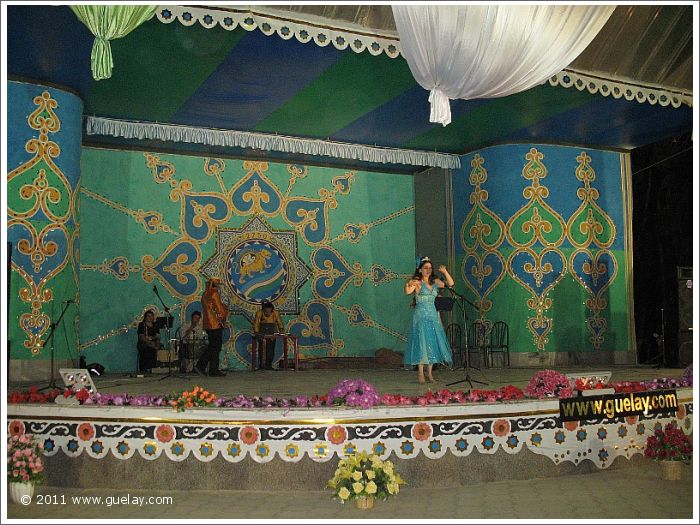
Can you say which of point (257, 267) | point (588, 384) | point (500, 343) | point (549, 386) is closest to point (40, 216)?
point (257, 267)

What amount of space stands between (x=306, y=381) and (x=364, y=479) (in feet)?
11.4

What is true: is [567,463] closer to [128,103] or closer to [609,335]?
[609,335]

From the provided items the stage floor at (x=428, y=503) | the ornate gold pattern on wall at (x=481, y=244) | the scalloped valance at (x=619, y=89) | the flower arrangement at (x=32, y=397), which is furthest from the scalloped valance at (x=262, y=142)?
the stage floor at (x=428, y=503)

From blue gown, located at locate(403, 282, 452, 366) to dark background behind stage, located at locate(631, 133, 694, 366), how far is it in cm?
399

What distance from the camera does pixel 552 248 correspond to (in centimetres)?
1102

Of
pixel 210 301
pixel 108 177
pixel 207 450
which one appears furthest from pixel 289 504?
pixel 108 177

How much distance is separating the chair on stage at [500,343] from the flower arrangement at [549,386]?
14.6 ft

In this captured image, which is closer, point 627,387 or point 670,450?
point 670,450

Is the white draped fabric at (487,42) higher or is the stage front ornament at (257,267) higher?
the white draped fabric at (487,42)

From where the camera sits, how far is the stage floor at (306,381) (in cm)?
725

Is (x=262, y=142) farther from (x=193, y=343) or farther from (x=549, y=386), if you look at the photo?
(x=549, y=386)

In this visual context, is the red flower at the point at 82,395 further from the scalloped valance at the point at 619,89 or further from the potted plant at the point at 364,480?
the scalloped valance at the point at 619,89

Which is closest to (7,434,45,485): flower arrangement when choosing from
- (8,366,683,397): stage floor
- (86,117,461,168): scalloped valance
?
(8,366,683,397): stage floor

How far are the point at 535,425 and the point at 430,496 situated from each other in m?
1.13
